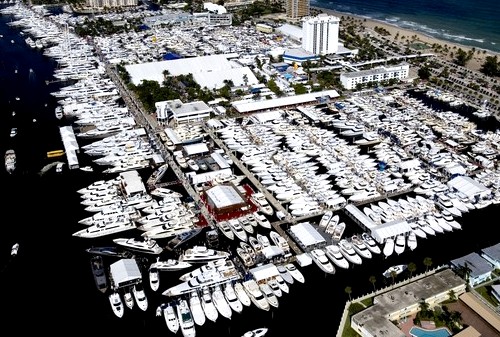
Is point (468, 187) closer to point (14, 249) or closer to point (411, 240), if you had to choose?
point (411, 240)

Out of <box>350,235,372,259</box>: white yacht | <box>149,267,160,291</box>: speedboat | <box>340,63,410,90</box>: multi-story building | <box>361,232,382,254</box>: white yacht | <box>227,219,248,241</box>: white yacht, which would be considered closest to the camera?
<box>149,267,160,291</box>: speedboat

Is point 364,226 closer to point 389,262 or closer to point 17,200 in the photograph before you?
point 389,262

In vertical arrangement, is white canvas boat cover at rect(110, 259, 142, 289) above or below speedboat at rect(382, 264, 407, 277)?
above

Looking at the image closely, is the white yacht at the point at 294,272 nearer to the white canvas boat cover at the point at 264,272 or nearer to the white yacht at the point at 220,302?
the white canvas boat cover at the point at 264,272

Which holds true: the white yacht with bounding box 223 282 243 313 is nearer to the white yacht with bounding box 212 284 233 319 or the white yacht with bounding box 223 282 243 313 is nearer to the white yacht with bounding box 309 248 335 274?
the white yacht with bounding box 212 284 233 319

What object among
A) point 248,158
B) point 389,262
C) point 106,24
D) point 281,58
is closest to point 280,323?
point 389,262

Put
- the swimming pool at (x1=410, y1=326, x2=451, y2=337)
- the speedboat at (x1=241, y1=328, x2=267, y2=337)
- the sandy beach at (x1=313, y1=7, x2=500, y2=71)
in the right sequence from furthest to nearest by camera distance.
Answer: the sandy beach at (x1=313, y1=7, x2=500, y2=71)
the speedboat at (x1=241, y1=328, x2=267, y2=337)
the swimming pool at (x1=410, y1=326, x2=451, y2=337)

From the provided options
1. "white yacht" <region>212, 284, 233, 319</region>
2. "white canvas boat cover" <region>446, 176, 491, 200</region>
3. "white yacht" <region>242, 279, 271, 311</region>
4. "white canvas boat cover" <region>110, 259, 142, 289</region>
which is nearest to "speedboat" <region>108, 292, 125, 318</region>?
"white canvas boat cover" <region>110, 259, 142, 289</region>
